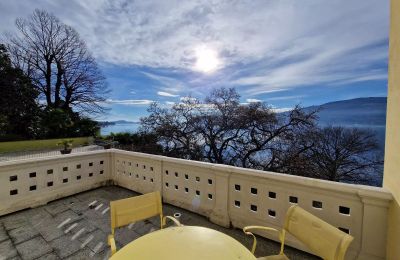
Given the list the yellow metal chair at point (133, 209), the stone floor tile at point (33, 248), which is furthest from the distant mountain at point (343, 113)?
the stone floor tile at point (33, 248)

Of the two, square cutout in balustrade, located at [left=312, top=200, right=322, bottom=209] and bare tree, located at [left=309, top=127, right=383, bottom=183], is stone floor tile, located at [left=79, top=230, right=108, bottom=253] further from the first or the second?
bare tree, located at [left=309, top=127, right=383, bottom=183]

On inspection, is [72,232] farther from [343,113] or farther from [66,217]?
[343,113]

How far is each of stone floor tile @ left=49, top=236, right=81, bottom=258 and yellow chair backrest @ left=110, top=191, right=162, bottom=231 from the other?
3.77ft

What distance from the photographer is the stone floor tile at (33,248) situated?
206 centimetres

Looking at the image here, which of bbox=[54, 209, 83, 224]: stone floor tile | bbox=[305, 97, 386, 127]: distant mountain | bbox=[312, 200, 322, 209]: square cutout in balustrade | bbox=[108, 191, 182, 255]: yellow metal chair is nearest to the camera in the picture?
bbox=[108, 191, 182, 255]: yellow metal chair

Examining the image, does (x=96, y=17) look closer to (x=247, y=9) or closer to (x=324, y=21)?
(x=247, y=9)

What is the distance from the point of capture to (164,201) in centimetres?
338

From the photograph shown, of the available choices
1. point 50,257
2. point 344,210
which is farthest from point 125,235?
point 344,210

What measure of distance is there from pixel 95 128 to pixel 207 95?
45.8 feet

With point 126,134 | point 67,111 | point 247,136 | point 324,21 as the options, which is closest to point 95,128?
point 67,111

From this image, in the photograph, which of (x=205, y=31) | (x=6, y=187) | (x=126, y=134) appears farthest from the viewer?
(x=126, y=134)

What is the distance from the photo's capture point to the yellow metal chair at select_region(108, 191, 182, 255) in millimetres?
1540

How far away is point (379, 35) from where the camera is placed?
4215 mm

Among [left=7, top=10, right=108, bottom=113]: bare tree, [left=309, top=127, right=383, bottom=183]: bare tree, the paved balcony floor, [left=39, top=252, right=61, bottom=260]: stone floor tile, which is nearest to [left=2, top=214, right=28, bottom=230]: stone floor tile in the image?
the paved balcony floor
